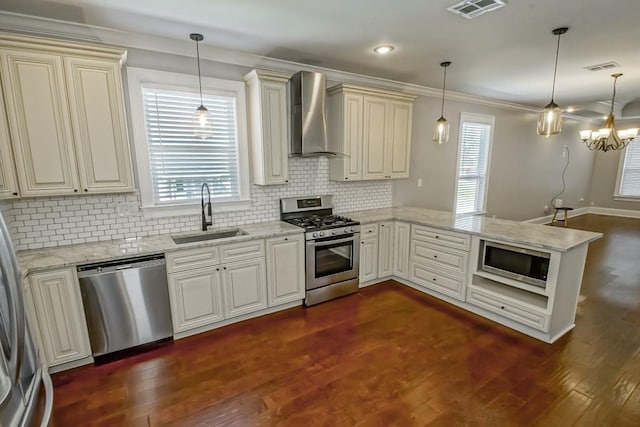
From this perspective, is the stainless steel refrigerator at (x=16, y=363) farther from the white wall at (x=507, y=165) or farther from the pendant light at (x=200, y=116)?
the white wall at (x=507, y=165)

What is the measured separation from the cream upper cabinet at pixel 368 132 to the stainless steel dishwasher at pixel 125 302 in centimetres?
237

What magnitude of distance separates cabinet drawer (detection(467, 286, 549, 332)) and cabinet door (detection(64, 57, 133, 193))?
3.53 metres

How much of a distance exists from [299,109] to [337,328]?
238cm

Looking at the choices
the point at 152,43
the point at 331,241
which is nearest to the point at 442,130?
the point at 331,241

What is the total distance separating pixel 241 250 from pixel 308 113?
1666mm

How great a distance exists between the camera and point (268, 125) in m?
3.24

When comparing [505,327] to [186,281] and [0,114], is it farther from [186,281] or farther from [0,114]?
[0,114]

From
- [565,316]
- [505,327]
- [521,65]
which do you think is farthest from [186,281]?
[521,65]

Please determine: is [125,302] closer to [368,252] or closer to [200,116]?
[200,116]

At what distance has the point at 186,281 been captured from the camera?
8.99ft

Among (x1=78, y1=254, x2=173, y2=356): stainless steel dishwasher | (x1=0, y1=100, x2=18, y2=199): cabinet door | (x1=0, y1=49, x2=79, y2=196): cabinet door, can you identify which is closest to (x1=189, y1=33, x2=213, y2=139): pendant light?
(x1=0, y1=49, x2=79, y2=196): cabinet door

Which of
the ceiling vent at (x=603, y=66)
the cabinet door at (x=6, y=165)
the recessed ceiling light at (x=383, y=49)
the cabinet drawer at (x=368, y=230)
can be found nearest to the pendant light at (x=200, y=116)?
the cabinet door at (x=6, y=165)

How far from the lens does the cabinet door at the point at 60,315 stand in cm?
220

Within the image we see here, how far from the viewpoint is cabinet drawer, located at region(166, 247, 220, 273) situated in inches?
105
